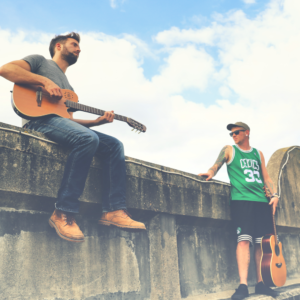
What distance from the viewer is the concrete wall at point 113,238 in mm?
2668

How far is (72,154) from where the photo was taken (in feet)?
9.45

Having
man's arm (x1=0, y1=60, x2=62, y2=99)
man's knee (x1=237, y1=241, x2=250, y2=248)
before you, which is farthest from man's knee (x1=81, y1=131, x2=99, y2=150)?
man's knee (x1=237, y1=241, x2=250, y2=248)

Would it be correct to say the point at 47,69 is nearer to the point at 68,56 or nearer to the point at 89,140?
the point at 68,56

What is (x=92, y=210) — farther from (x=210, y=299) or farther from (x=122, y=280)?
(x=210, y=299)

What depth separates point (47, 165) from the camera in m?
2.84

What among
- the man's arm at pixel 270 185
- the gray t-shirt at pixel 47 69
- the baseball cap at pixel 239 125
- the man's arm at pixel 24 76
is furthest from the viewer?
the baseball cap at pixel 239 125

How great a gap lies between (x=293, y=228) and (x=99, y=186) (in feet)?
13.2

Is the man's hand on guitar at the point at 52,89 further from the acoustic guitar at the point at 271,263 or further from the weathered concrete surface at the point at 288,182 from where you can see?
the weathered concrete surface at the point at 288,182

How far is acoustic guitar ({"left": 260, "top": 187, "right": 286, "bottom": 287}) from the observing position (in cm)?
428

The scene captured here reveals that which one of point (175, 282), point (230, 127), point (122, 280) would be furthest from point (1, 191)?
point (230, 127)

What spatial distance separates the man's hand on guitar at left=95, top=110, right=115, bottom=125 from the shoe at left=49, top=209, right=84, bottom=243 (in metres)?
1.19

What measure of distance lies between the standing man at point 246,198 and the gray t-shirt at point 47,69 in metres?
2.16

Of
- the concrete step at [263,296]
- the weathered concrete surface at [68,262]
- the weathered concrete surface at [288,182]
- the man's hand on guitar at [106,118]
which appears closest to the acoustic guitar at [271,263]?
the concrete step at [263,296]

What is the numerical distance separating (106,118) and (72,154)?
2.65ft
